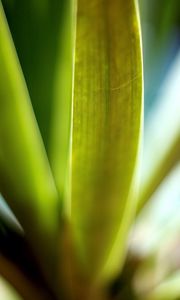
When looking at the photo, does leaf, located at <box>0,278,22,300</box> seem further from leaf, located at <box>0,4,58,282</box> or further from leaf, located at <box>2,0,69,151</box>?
leaf, located at <box>2,0,69,151</box>

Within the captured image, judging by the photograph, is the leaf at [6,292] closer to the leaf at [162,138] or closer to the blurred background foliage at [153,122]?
the blurred background foliage at [153,122]

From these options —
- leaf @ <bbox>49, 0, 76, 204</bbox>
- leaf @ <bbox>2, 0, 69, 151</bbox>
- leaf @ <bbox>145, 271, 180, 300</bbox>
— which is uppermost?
leaf @ <bbox>2, 0, 69, 151</bbox>

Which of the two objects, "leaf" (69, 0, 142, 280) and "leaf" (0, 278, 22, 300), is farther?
"leaf" (0, 278, 22, 300)

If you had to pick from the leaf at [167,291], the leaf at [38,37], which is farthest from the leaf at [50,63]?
the leaf at [167,291]

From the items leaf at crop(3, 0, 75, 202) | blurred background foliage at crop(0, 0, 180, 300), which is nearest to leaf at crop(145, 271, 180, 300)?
blurred background foliage at crop(0, 0, 180, 300)

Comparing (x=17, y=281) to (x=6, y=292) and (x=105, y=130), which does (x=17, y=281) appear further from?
(x=105, y=130)

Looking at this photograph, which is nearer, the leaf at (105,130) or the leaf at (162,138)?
the leaf at (105,130)

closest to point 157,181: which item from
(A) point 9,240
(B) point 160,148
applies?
(B) point 160,148
